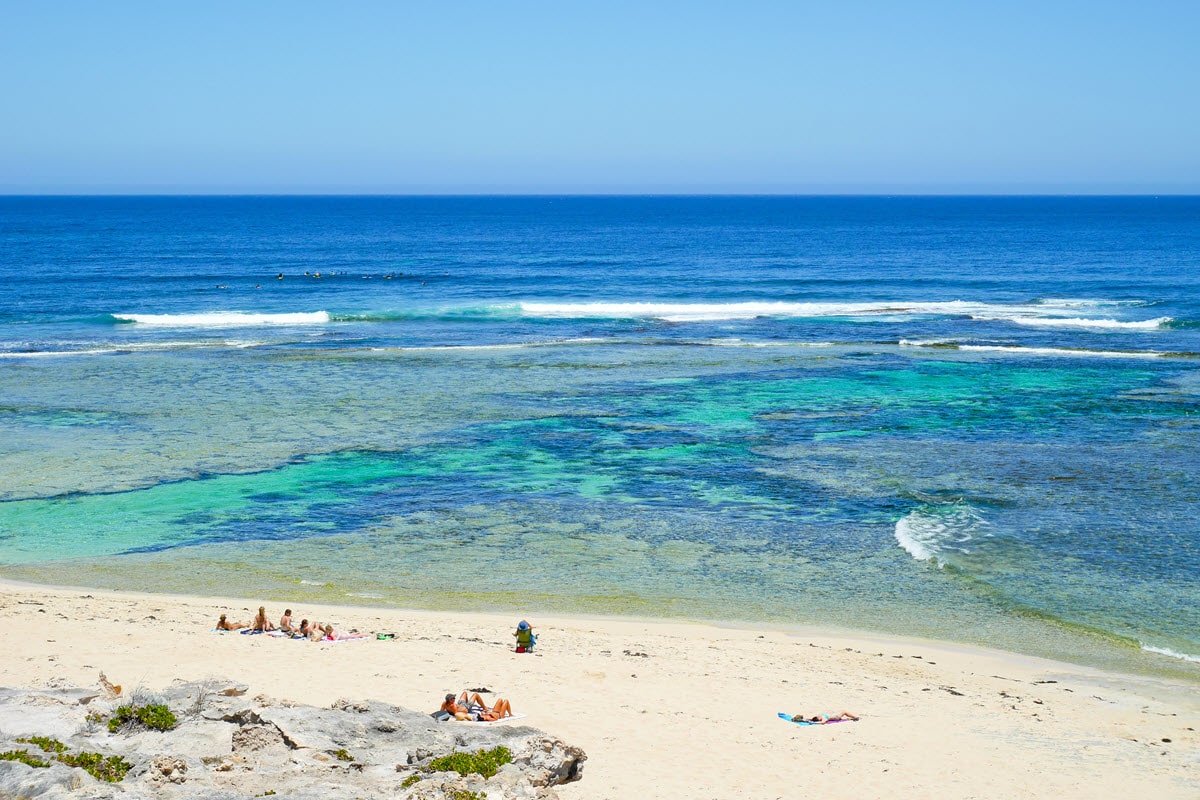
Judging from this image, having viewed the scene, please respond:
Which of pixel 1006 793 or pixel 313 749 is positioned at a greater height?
pixel 313 749

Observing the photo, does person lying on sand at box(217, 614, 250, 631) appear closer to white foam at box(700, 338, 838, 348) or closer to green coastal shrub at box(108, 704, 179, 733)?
green coastal shrub at box(108, 704, 179, 733)

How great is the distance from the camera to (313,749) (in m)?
10.4

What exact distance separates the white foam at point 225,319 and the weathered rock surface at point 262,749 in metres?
42.1

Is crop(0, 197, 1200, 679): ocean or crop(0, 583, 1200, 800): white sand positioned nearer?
crop(0, 583, 1200, 800): white sand

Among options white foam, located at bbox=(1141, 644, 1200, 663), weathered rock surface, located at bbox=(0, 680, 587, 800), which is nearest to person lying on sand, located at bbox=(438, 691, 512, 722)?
weathered rock surface, located at bbox=(0, 680, 587, 800)

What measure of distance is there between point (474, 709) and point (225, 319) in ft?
144

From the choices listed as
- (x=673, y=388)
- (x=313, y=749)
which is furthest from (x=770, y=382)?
(x=313, y=749)

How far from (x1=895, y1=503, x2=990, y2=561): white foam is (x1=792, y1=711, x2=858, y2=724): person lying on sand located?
7530mm

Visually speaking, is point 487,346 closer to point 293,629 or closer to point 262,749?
point 293,629

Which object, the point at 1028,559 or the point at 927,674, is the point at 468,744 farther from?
the point at 1028,559

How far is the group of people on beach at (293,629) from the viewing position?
1581 centimetres

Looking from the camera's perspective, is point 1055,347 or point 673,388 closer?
point 673,388

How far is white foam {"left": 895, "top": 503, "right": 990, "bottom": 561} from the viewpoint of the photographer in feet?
68.4

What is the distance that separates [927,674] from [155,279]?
195 feet
